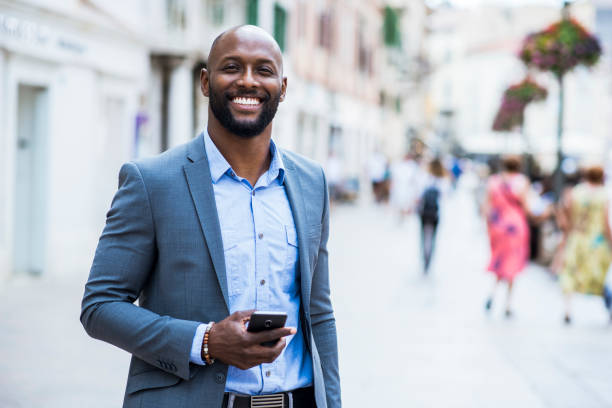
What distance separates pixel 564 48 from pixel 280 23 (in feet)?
36.2

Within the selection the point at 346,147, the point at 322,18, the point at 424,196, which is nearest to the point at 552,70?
the point at 424,196

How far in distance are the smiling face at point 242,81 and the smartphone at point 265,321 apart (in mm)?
555

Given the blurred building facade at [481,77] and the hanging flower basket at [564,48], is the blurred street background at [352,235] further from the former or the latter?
the blurred building facade at [481,77]

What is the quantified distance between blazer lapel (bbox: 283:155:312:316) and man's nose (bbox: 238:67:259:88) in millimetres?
306

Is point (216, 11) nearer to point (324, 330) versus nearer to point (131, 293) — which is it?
point (324, 330)

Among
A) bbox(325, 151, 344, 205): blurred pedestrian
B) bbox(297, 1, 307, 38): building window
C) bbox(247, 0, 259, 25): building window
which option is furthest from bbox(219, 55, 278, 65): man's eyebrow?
bbox(297, 1, 307, 38): building window

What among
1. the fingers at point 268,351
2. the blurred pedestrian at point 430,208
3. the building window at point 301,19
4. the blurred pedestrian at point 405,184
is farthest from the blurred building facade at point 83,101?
the fingers at point 268,351

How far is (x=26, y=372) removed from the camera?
664 centimetres

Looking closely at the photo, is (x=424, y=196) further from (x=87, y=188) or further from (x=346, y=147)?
(x=346, y=147)

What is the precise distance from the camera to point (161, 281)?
229cm

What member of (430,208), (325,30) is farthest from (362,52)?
(430,208)

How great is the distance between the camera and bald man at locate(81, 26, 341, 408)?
221cm

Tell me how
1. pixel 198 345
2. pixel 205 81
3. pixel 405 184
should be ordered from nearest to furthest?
pixel 198 345, pixel 205 81, pixel 405 184

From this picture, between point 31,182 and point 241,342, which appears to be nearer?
point 241,342
